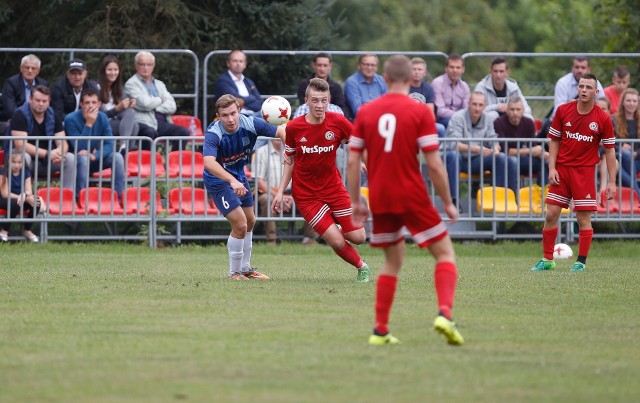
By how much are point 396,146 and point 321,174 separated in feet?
14.4

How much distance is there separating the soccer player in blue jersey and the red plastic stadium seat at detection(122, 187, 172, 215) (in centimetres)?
473

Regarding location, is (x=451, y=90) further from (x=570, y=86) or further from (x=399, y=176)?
(x=399, y=176)

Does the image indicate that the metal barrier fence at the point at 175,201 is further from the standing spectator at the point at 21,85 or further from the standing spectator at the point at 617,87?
the standing spectator at the point at 617,87

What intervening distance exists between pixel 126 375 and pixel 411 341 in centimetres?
222

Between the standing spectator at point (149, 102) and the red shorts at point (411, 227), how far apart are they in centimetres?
1057

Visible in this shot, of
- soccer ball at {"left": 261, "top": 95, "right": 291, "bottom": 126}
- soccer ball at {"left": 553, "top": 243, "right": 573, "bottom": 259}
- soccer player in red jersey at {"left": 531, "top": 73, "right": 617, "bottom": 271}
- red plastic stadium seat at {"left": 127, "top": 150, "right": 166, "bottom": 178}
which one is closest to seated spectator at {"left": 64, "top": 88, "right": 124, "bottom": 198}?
red plastic stadium seat at {"left": 127, "top": 150, "right": 166, "bottom": 178}

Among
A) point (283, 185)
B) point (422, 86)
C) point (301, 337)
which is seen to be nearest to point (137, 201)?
point (422, 86)

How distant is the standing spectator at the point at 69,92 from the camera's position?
1817cm

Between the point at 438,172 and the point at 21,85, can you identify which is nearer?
the point at 438,172

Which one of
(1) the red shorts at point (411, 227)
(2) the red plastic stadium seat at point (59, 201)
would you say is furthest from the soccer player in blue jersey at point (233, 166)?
(2) the red plastic stadium seat at point (59, 201)

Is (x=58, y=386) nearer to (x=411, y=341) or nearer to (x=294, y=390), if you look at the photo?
(x=294, y=390)

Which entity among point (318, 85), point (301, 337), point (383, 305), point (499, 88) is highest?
point (499, 88)

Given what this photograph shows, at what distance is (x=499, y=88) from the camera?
1958 cm

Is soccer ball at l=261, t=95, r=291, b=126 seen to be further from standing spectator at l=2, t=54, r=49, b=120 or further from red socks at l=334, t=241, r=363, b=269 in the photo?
standing spectator at l=2, t=54, r=49, b=120
